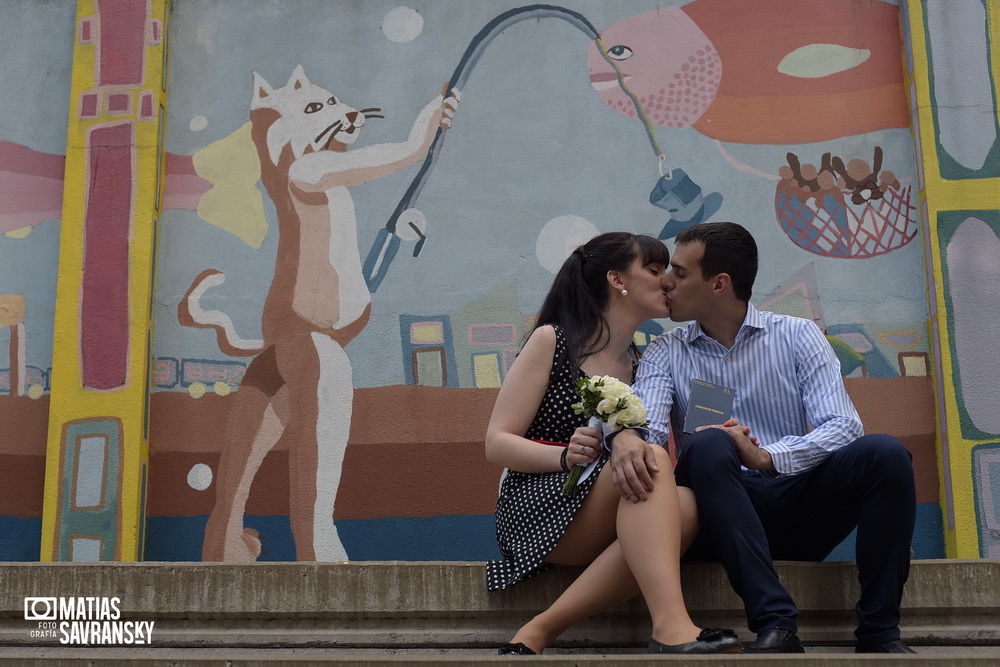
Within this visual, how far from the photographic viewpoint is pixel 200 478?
15.3 feet

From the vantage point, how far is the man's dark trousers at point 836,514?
7.64 ft

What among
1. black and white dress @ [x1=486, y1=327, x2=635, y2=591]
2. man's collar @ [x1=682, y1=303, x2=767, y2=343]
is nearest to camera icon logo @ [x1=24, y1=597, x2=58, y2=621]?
black and white dress @ [x1=486, y1=327, x2=635, y2=591]

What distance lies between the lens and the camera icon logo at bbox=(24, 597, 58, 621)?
2699 mm

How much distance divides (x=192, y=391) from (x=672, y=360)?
8.62 feet

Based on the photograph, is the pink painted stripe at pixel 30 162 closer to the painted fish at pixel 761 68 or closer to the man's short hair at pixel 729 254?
the painted fish at pixel 761 68

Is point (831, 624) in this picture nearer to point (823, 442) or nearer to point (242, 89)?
point (823, 442)

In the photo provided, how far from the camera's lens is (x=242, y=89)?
16.7 feet

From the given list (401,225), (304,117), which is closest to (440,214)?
(401,225)

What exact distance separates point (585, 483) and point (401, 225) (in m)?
2.54

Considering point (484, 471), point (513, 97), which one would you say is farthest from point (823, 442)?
point (513, 97)

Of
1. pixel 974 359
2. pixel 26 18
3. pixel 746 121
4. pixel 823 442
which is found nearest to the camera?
pixel 823 442

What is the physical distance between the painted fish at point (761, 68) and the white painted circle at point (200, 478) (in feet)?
8.25

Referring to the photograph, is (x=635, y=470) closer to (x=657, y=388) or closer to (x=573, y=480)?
(x=573, y=480)

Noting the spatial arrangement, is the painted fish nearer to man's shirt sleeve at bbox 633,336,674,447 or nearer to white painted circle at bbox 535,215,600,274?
white painted circle at bbox 535,215,600,274
